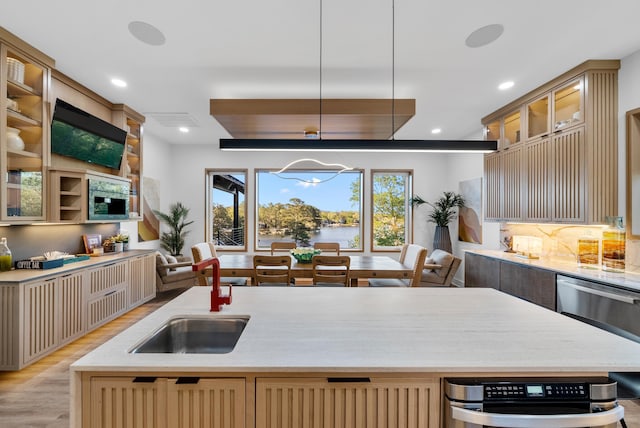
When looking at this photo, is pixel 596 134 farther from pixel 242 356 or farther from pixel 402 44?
pixel 242 356

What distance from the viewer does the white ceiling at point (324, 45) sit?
2066 millimetres

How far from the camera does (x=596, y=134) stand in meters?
2.73

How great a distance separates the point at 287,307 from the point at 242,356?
594mm

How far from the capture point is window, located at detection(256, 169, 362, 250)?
6.13 m

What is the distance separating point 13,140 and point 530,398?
418 cm

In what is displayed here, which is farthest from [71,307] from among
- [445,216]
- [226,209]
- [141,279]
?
[445,216]

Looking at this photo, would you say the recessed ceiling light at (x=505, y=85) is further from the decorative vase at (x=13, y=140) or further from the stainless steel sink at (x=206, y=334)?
the decorative vase at (x=13, y=140)

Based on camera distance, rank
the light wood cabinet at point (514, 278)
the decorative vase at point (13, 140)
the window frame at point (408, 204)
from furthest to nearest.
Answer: the window frame at point (408, 204), the light wood cabinet at point (514, 278), the decorative vase at point (13, 140)

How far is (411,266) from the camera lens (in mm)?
3707

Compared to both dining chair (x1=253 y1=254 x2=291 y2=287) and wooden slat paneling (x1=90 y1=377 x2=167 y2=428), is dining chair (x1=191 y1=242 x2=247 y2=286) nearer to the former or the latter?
dining chair (x1=253 y1=254 x2=291 y2=287)

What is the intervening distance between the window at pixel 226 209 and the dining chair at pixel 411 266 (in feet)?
11.2

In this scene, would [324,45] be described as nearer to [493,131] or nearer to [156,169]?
[493,131]

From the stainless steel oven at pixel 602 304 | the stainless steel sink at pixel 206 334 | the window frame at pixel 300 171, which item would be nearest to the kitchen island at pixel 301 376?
the stainless steel sink at pixel 206 334

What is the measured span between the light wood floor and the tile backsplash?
51.4 inches
